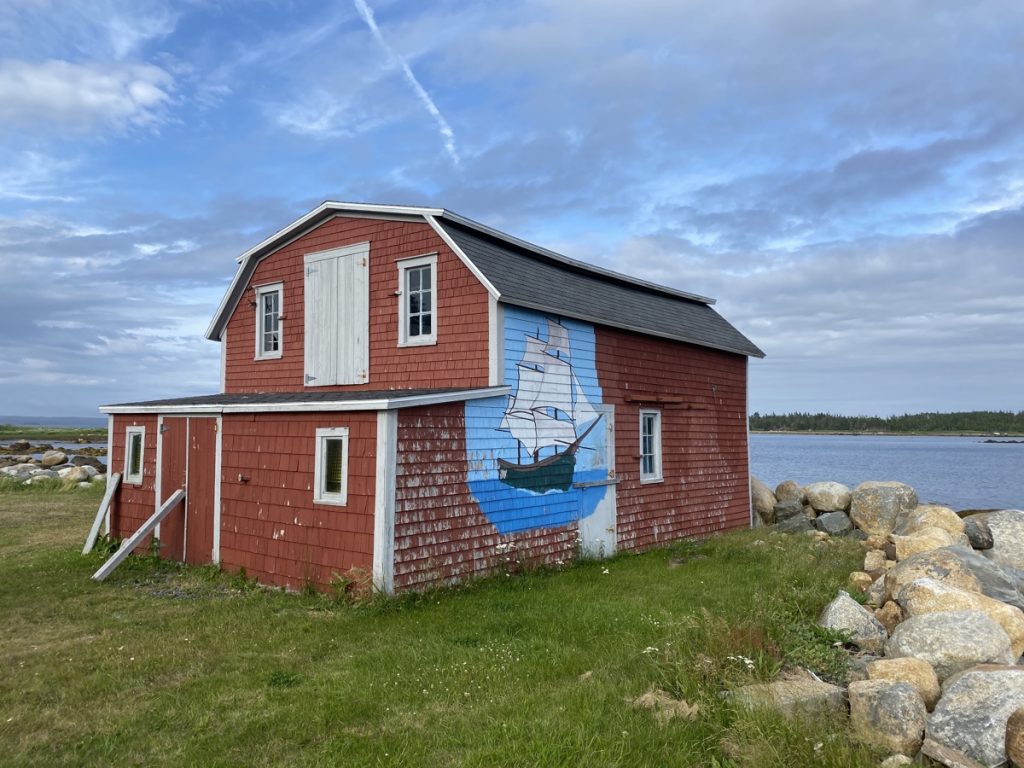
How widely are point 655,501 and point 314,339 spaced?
24.3 feet

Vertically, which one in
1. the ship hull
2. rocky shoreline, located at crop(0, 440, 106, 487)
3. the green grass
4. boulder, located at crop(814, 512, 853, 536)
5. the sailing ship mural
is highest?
the sailing ship mural

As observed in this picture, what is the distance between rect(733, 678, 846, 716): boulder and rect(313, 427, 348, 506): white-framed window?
6.43 metres

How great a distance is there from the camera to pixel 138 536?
12227 mm

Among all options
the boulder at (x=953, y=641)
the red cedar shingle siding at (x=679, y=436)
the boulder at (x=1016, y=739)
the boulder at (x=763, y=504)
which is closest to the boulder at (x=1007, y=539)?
the red cedar shingle siding at (x=679, y=436)

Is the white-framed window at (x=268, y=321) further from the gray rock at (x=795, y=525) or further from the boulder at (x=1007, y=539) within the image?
the boulder at (x=1007, y=539)

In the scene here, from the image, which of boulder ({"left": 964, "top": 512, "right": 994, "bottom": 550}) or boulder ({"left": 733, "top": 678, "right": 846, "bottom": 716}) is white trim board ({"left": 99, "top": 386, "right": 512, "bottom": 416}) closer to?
boulder ({"left": 733, "top": 678, "right": 846, "bottom": 716})

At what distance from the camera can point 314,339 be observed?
47.5 ft

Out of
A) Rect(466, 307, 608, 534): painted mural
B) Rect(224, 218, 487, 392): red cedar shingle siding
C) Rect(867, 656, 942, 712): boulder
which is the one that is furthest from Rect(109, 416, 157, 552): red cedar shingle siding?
Rect(867, 656, 942, 712): boulder

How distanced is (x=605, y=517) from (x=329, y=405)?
587 cm

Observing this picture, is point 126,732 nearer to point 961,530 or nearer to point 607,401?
point 607,401

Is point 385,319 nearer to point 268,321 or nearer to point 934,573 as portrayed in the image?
point 268,321

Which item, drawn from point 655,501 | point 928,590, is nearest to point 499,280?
point 655,501

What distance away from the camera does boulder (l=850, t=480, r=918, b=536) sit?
64.4 feet

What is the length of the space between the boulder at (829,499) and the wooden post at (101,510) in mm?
17068
